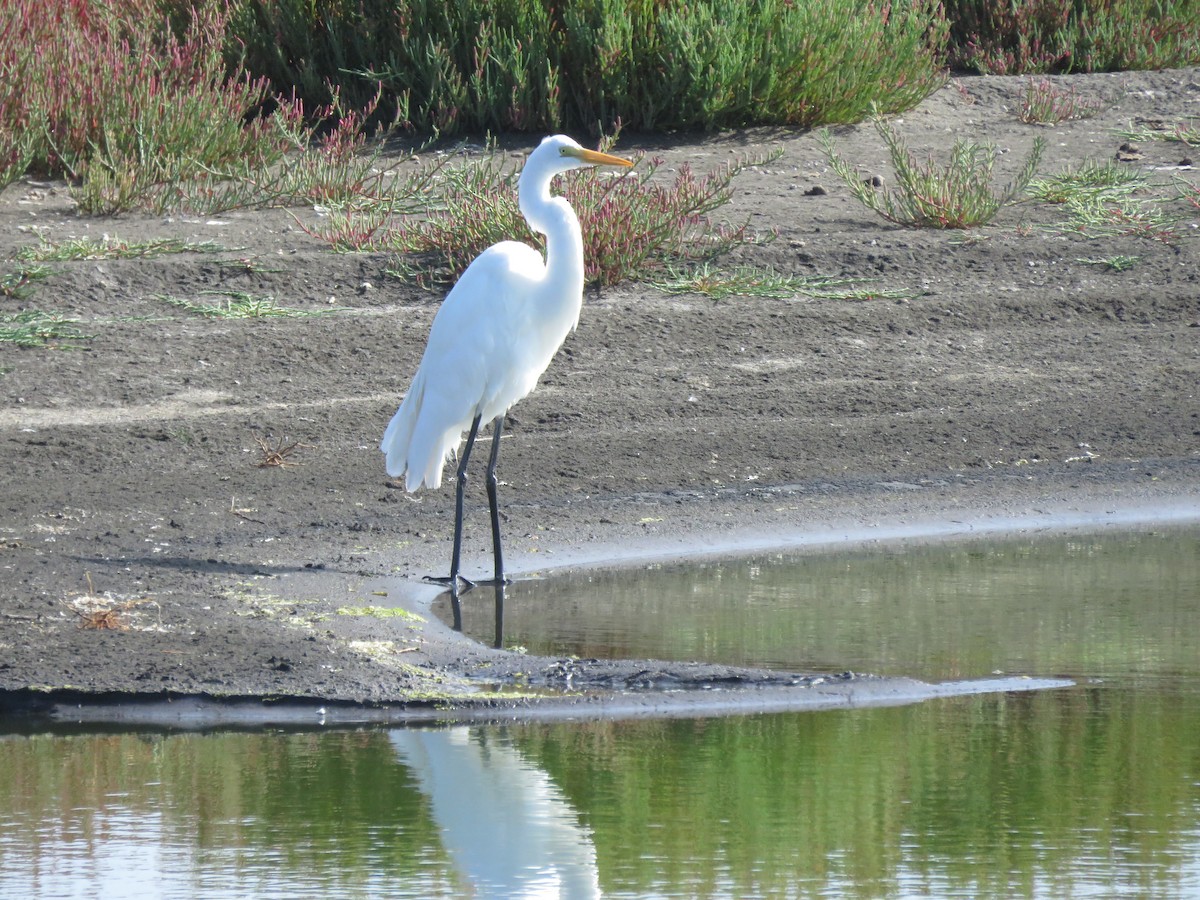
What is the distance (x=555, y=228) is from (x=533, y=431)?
5.94ft

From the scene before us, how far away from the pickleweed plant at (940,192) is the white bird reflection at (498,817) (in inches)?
275

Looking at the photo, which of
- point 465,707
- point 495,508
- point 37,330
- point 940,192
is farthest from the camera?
point 940,192

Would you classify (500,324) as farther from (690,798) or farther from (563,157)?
(690,798)

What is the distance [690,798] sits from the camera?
4.57 meters

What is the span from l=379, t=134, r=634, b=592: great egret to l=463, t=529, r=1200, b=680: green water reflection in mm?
786

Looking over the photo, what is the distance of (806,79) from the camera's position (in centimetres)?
1267

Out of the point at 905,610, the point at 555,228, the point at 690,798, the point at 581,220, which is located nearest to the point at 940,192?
the point at 581,220

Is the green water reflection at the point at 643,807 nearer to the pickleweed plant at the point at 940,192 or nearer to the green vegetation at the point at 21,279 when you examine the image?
the green vegetation at the point at 21,279

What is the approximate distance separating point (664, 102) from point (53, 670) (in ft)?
26.5

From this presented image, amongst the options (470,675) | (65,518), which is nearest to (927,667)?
(470,675)

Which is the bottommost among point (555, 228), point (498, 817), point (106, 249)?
point (498, 817)

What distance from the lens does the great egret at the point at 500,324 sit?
23.7 ft

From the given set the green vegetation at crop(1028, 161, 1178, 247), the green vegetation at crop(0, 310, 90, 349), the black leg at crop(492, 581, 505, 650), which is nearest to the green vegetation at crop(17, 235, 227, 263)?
the green vegetation at crop(0, 310, 90, 349)

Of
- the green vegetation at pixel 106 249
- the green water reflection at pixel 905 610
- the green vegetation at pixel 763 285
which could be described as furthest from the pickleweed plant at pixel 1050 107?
the green water reflection at pixel 905 610
